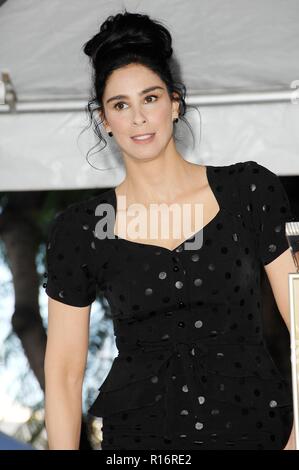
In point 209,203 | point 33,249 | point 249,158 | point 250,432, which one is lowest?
point 250,432

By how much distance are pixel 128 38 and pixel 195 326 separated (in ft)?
2.10

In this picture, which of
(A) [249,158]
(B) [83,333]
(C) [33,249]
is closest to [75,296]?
(B) [83,333]

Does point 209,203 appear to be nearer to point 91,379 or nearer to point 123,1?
point 123,1

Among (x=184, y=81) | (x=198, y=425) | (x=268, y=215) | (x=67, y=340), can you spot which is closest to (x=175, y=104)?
(x=268, y=215)

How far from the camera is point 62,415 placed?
194 cm

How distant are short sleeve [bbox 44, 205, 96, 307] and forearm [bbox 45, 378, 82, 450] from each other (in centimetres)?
18

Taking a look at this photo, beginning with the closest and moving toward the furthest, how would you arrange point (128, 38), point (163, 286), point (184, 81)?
Answer: point (163, 286)
point (128, 38)
point (184, 81)

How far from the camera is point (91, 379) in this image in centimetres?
605

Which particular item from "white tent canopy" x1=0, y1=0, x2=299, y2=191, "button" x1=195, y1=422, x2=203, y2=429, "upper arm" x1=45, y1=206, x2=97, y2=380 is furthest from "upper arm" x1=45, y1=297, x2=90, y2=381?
"white tent canopy" x1=0, y1=0, x2=299, y2=191

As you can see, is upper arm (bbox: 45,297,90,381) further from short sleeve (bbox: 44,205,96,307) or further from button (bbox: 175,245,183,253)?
button (bbox: 175,245,183,253)

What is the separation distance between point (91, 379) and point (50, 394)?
4.13 meters

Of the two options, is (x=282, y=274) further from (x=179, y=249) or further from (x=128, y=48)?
(x=128, y=48)

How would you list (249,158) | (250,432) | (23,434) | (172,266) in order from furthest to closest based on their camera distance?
(23,434) < (249,158) < (172,266) < (250,432)

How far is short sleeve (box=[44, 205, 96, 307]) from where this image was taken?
2037 mm
